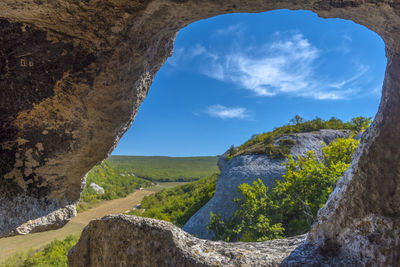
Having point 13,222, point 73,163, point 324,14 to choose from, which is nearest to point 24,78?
point 73,163

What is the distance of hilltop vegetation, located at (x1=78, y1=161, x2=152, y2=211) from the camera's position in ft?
102

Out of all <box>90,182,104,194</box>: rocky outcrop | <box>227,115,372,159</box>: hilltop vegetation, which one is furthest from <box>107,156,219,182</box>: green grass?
<box>227,115,372,159</box>: hilltop vegetation

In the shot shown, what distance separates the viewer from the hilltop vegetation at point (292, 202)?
9.16 metres

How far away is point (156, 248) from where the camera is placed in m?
2.88

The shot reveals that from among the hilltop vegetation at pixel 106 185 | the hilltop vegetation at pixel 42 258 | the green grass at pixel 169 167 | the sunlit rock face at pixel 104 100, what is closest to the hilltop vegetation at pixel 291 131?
the sunlit rock face at pixel 104 100

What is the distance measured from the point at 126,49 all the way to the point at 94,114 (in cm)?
129

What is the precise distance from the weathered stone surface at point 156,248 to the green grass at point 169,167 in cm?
5247

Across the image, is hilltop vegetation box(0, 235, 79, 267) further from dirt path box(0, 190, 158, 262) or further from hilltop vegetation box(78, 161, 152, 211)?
hilltop vegetation box(78, 161, 152, 211)

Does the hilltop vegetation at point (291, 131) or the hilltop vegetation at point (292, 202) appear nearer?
the hilltop vegetation at point (292, 202)

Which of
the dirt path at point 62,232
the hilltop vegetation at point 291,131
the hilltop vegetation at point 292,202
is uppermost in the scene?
the hilltop vegetation at point 291,131

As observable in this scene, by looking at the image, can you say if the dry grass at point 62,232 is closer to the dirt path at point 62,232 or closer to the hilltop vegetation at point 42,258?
the dirt path at point 62,232

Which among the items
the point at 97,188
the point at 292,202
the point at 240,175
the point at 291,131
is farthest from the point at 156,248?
the point at 97,188

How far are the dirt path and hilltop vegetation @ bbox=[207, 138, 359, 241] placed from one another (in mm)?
18262

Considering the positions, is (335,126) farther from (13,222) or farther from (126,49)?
(13,222)
